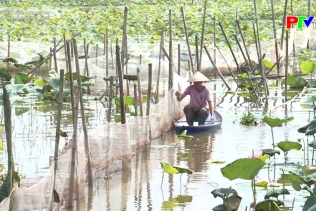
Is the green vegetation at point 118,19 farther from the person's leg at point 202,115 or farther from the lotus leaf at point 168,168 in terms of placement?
the lotus leaf at point 168,168

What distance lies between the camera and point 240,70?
47.6ft

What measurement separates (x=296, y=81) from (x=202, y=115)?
2.64 metres

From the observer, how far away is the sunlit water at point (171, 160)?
6.81 m

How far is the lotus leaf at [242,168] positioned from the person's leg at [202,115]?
170 inches

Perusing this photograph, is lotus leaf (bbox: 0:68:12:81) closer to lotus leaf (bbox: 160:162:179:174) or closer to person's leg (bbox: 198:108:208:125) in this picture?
person's leg (bbox: 198:108:208:125)

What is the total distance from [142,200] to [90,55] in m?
9.10

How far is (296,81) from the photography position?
476 inches

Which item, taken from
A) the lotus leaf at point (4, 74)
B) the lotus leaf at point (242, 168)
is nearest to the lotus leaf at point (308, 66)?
the lotus leaf at point (4, 74)

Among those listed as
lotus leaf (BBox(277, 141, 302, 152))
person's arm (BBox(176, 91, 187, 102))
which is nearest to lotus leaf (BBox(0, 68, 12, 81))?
person's arm (BBox(176, 91, 187, 102))

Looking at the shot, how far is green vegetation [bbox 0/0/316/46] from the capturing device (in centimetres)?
1805

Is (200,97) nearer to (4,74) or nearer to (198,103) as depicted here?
(198,103)

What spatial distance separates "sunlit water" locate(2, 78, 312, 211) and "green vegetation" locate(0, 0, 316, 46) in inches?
247

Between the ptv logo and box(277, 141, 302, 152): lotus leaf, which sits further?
the ptv logo

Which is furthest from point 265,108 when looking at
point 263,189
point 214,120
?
point 263,189
